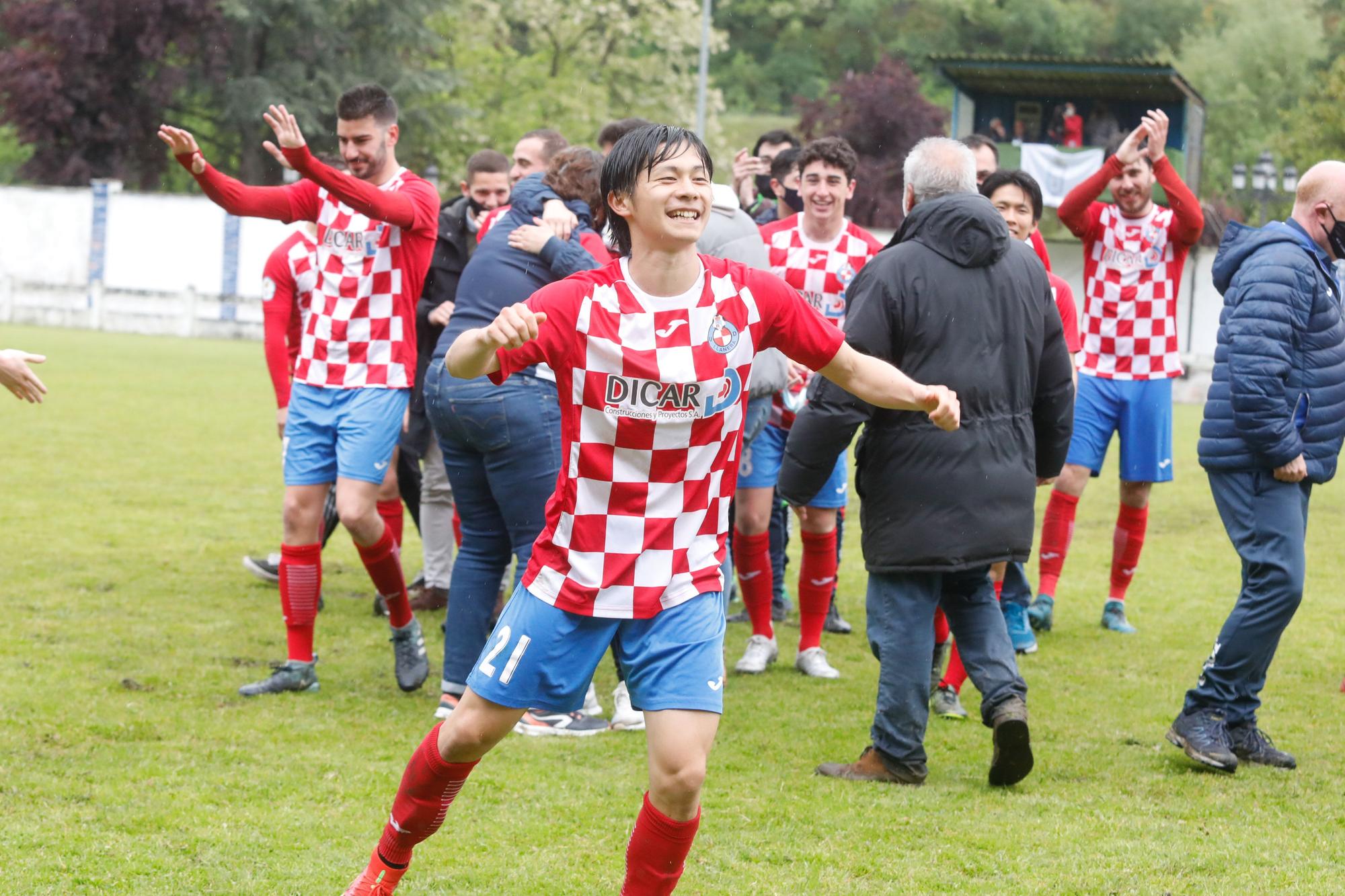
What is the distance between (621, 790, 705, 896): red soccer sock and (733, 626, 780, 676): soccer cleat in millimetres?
3168

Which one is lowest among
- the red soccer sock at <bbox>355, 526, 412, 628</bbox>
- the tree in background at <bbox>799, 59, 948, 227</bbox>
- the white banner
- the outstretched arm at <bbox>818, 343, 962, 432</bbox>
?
the red soccer sock at <bbox>355, 526, 412, 628</bbox>

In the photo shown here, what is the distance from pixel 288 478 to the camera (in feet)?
19.8

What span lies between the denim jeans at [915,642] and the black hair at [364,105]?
9.12ft

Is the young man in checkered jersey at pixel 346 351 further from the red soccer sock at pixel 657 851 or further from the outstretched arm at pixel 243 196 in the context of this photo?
the red soccer sock at pixel 657 851

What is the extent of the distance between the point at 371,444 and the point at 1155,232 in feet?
14.4

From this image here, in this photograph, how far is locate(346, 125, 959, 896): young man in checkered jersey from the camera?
140 inches

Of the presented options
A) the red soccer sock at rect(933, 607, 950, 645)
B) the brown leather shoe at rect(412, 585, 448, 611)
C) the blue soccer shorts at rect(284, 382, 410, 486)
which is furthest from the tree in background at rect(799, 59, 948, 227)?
the blue soccer shorts at rect(284, 382, 410, 486)

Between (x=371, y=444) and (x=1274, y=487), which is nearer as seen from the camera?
(x=1274, y=487)

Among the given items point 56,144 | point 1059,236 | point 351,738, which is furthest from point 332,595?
point 56,144

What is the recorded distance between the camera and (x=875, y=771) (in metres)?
5.14

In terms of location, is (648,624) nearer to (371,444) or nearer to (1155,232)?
(371,444)

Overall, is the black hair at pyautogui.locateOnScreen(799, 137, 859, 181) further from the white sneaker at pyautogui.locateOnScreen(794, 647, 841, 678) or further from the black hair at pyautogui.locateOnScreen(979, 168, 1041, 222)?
the white sneaker at pyautogui.locateOnScreen(794, 647, 841, 678)

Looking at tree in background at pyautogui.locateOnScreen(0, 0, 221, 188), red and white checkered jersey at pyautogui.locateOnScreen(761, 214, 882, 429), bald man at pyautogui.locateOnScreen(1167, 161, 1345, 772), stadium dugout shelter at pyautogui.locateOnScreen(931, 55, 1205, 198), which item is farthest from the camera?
tree in background at pyautogui.locateOnScreen(0, 0, 221, 188)

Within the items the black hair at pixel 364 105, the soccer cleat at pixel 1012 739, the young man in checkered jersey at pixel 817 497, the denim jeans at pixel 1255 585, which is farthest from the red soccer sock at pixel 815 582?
the black hair at pixel 364 105
